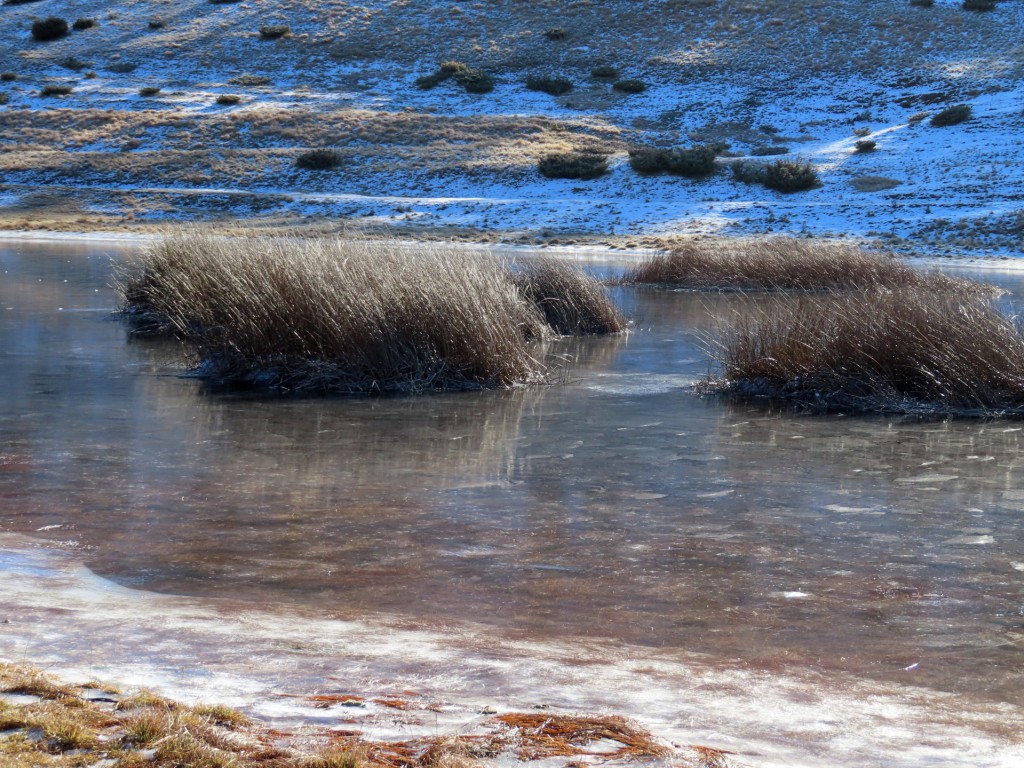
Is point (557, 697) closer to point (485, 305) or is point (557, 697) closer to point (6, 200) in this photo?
point (485, 305)

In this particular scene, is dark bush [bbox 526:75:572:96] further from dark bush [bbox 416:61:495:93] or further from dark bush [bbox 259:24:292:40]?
dark bush [bbox 259:24:292:40]

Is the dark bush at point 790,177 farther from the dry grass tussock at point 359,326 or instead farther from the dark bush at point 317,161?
the dry grass tussock at point 359,326

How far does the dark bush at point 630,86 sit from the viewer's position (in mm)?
58375

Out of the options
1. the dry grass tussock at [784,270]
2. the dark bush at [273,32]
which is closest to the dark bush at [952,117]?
the dry grass tussock at [784,270]

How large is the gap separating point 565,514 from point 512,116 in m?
47.6

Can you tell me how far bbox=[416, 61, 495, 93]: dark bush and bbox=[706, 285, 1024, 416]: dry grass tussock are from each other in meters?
48.1

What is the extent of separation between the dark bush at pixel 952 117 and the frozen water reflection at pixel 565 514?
3721 cm

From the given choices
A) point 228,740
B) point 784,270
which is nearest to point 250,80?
point 784,270

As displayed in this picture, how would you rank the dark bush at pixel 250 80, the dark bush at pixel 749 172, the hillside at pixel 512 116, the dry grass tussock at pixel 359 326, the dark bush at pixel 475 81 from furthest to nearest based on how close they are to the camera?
the dark bush at pixel 250 80 → the dark bush at pixel 475 81 → the dark bush at pixel 749 172 → the hillside at pixel 512 116 → the dry grass tussock at pixel 359 326

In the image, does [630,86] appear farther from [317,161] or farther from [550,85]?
[317,161]

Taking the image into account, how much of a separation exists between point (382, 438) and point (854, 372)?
4.48 meters

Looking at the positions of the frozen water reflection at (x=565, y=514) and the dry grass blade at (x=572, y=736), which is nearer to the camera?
the dry grass blade at (x=572, y=736)

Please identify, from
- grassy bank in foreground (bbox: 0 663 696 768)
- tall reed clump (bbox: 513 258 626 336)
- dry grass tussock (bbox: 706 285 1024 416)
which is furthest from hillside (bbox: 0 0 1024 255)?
grassy bank in foreground (bbox: 0 663 696 768)

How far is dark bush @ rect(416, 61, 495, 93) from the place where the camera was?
58625mm
